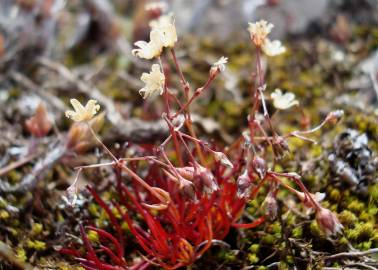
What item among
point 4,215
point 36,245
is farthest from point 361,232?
point 4,215

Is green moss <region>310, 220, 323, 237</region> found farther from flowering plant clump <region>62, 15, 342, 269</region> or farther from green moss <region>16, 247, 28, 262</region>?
green moss <region>16, 247, 28, 262</region>

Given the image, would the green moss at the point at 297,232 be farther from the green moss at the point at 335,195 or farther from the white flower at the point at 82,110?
the white flower at the point at 82,110

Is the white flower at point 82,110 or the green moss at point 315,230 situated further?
the green moss at point 315,230

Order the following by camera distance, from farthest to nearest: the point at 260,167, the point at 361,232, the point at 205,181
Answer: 1. the point at 361,232
2. the point at 260,167
3. the point at 205,181

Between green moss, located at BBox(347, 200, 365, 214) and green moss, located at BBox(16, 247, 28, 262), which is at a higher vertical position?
green moss, located at BBox(347, 200, 365, 214)

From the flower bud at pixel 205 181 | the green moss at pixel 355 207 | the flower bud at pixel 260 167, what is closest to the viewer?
the flower bud at pixel 205 181

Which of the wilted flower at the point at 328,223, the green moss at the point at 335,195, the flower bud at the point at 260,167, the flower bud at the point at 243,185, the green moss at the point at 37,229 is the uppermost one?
the flower bud at the point at 260,167

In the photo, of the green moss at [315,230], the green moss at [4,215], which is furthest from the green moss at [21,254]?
the green moss at [315,230]

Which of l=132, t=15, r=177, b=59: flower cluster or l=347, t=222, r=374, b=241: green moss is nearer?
l=132, t=15, r=177, b=59: flower cluster

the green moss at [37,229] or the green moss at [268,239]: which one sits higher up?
the green moss at [268,239]

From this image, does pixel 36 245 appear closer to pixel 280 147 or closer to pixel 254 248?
pixel 254 248

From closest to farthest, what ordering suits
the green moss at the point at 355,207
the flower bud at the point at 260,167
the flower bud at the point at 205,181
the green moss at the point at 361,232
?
1. the flower bud at the point at 205,181
2. the flower bud at the point at 260,167
3. the green moss at the point at 361,232
4. the green moss at the point at 355,207

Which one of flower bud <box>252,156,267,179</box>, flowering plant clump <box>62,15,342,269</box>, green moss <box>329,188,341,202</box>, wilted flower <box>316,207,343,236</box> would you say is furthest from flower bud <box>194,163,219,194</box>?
green moss <box>329,188,341,202</box>
